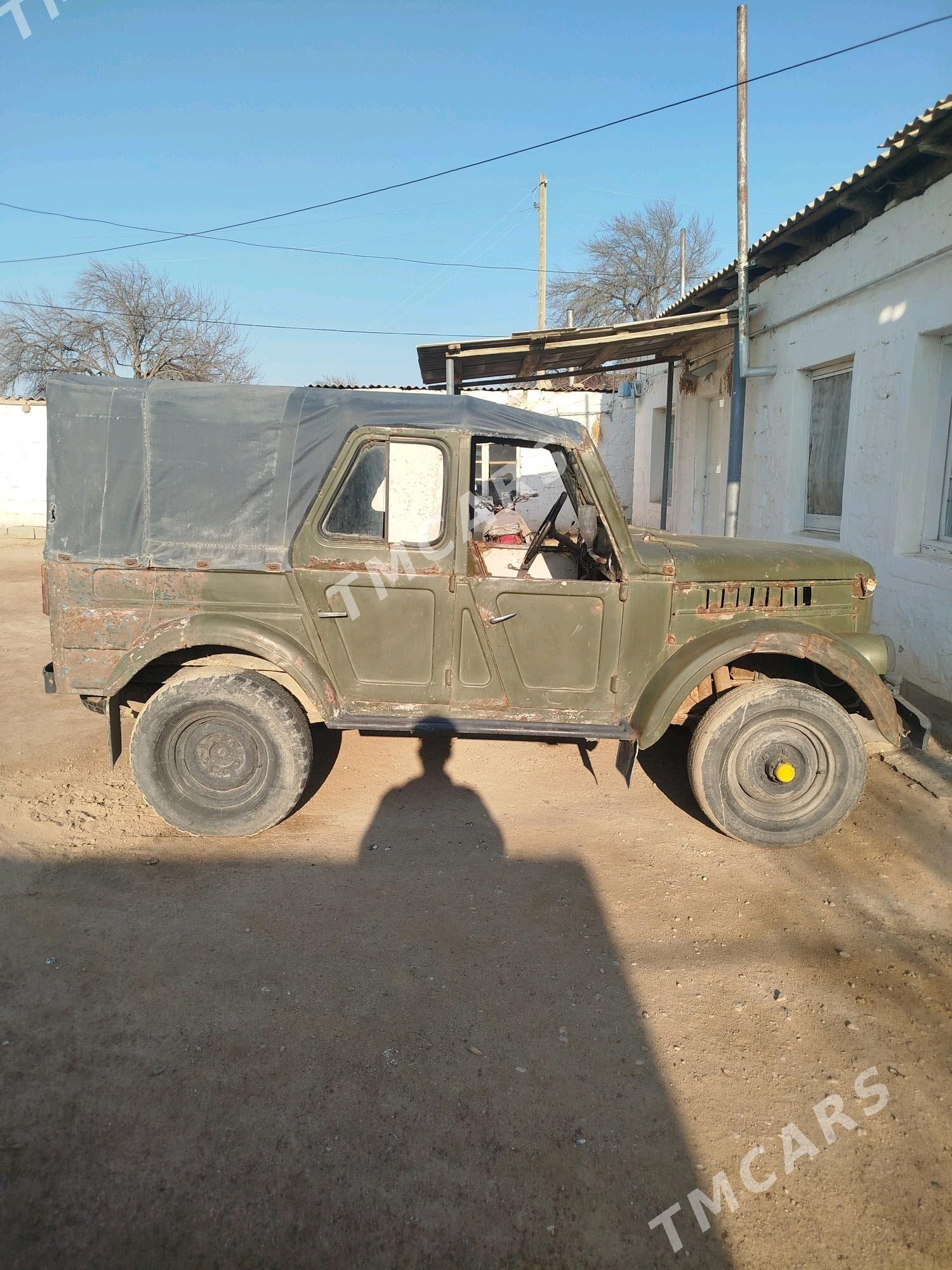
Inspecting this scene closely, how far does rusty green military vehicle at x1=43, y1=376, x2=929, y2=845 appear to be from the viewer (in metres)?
3.63

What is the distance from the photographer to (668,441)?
41.2ft

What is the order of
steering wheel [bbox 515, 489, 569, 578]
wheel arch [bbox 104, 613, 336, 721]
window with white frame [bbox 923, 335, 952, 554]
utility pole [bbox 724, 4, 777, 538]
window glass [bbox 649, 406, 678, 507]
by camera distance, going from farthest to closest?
window glass [bbox 649, 406, 678, 507]
utility pole [bbox 724, 4, 777, 538]
window with white frame [bbox 923, 335, 952, 554]
steering wheel [bbox 515, 489, 569, 578]
wheel arch [bbox 104, 613, 336, 721]

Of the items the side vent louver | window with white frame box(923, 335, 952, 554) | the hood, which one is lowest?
the side vent louver

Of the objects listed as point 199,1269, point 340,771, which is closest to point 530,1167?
point 199,1269

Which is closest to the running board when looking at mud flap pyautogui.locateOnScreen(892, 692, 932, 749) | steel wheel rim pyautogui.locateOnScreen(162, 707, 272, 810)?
steel wheel rim pyautogui.locateOnScreen(162, 707, 272, 810)

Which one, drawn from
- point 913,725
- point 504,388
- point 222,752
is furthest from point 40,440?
point 913,725

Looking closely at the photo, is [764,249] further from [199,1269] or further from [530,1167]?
[199,1269]

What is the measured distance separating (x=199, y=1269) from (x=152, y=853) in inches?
84.1

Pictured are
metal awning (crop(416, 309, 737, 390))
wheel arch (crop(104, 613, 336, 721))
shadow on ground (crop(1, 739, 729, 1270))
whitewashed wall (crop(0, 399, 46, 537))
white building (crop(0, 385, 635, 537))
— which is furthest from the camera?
whitewashed wall (crop(0, 399, 46, 537))

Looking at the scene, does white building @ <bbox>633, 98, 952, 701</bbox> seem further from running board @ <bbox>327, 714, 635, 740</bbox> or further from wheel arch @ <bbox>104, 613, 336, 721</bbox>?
wheel arch @ <bbox>104, 613, 336, 721</bbox>

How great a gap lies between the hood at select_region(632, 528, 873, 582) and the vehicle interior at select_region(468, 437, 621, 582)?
289 mm

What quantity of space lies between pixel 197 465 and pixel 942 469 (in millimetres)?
5716

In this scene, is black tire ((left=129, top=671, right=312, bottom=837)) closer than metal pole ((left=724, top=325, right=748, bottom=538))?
Yes

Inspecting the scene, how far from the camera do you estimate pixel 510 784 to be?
15.0ft
